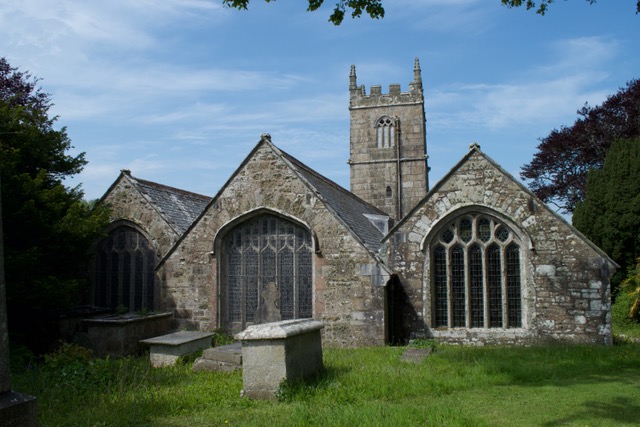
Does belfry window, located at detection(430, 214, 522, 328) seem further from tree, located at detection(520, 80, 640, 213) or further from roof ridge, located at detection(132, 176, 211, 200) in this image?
tree, located at detection(520, 80, 640, 213)

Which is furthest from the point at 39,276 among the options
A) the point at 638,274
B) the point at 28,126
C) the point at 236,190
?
the point at 638,274

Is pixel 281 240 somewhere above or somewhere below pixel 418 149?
below

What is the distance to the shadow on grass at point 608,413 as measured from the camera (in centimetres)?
692

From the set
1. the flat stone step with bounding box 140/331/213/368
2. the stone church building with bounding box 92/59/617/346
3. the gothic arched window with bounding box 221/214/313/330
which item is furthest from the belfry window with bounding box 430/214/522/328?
the flat stone step with bounding box 140/331/213/368

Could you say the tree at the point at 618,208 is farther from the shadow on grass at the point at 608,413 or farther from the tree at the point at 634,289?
the shadow on grass at the point at 608,413

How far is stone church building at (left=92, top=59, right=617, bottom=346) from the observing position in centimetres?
1310

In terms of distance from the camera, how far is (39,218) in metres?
13.5

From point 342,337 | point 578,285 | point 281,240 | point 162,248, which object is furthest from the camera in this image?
point 162,248

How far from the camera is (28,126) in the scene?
1415 centimetres

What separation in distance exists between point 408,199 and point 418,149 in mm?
3082

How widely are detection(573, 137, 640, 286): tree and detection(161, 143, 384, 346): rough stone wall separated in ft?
36.6

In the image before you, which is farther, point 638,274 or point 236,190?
point 638,274

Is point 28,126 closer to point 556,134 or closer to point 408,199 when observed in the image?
point 408,199

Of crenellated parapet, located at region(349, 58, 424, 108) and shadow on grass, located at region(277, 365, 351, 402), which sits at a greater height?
crenellated parapet, located at region(349, 58, 424, 108)
